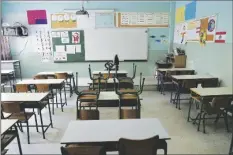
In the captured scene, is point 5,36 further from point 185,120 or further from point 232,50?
point 232,50

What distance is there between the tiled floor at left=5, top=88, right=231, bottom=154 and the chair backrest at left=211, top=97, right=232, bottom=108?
20.8 inches

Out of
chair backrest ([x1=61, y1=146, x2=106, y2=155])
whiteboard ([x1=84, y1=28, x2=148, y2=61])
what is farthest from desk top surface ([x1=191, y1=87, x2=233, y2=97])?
whiteboard ([x1=84, y1=28, x2=148, y2=61])

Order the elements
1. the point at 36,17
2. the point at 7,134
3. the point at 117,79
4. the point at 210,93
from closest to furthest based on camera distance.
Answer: the point at 7,134 → the point at 210,93 → the point at 117,79 → the point at 36,17

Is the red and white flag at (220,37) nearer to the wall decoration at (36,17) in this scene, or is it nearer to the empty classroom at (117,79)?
the empty classroom at (117,79)

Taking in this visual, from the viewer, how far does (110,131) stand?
200 centimetres

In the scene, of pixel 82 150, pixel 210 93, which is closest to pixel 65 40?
pixel 210 93

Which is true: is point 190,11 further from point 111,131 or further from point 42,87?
point 111,131

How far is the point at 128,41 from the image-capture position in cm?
720

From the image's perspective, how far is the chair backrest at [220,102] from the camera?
314 cm

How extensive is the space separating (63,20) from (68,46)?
3.05ft

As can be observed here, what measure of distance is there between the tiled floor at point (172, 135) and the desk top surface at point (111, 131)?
3.17 ft

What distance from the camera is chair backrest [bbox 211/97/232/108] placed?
3137 millimetres

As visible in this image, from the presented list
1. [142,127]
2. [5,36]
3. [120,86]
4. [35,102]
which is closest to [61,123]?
[35,102]

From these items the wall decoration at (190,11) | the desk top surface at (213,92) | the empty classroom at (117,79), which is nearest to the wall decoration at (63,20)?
the empty classroom at (117,79)
